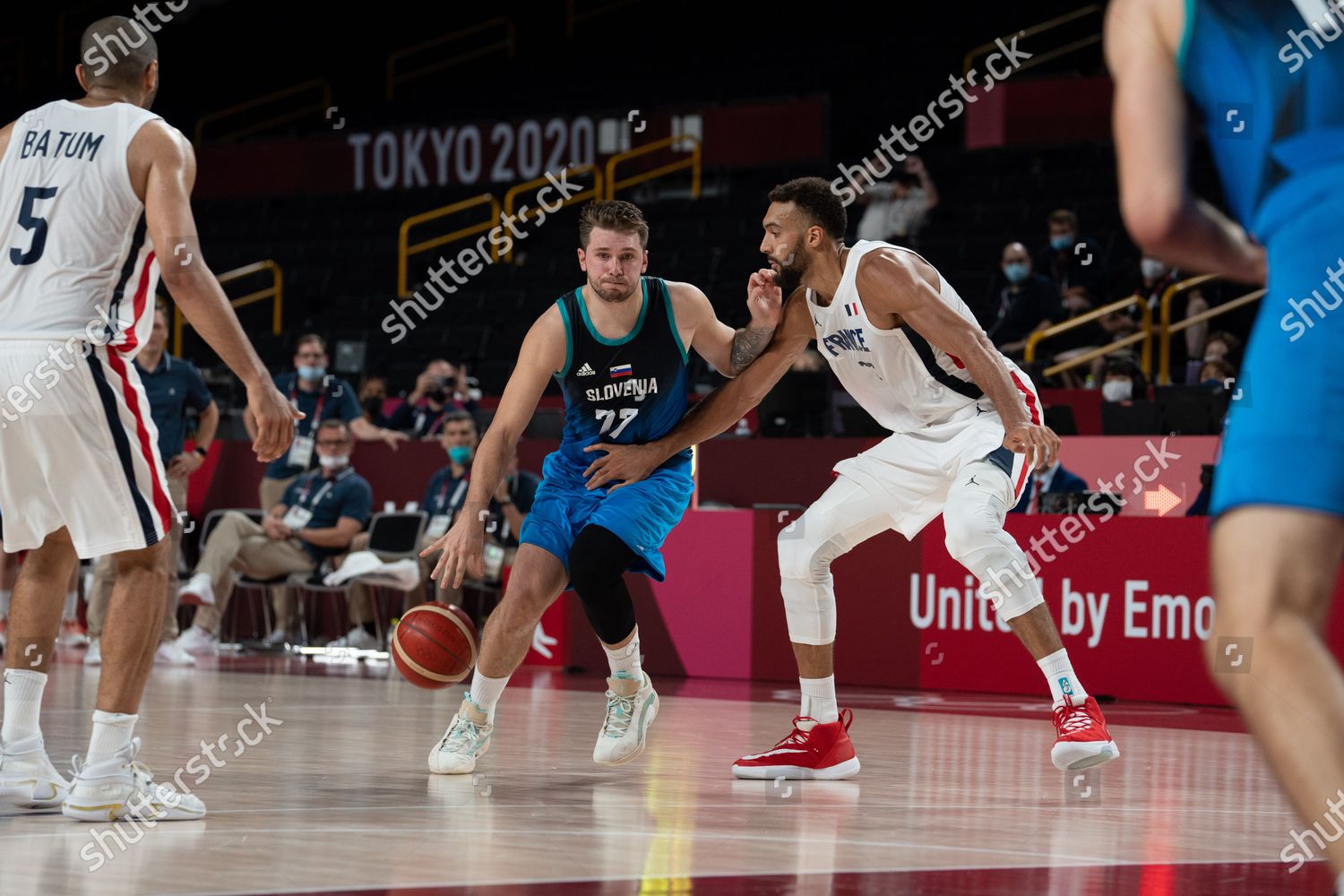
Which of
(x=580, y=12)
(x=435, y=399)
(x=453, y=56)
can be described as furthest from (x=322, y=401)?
(x=453, y=56)

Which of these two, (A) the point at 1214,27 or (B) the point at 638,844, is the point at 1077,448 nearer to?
(B) the point at 638,844

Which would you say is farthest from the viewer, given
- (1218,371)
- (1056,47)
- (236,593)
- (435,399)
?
(1056,47)

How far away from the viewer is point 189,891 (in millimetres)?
3611

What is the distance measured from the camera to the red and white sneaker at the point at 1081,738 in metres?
5.73

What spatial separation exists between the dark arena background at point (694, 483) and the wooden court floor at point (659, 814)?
3 cm

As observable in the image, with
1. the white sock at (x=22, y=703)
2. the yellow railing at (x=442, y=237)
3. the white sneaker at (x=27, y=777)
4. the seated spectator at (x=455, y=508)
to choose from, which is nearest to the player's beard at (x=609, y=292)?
the white sock at (x=22, y=703)

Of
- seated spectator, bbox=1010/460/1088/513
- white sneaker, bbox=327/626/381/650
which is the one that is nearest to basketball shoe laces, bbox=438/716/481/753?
seated spectator, bbox=1010/460/1088/513

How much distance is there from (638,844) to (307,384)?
947cm

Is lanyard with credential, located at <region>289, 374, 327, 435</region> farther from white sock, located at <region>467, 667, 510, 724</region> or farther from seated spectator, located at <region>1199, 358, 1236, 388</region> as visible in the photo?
white sock, located at <region>467, 667, 510, 724</region>

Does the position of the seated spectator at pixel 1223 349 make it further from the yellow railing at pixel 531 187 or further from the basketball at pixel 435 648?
the yellow railing at pixel 531 187

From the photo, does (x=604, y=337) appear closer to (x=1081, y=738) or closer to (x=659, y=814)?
(x=659, y=814)

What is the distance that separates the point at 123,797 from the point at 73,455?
0.90 metres

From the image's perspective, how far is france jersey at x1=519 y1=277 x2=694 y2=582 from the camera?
19.9ft

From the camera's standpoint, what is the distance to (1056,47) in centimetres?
1986
